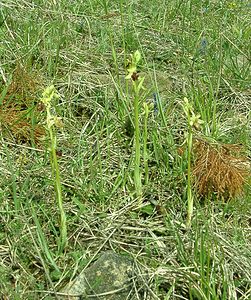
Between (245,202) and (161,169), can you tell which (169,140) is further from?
(245,202)

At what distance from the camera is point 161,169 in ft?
7.21

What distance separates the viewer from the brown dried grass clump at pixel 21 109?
2.33 m

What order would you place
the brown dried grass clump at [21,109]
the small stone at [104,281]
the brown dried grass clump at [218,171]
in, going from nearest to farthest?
1. the small stone at [104,281]
2. the brown dried grass clump at [218,171]
3. the brown dried grass clump at [21,109]

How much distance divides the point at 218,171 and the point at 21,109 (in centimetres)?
98

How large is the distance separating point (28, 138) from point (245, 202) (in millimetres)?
939

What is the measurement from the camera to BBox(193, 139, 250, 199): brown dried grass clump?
207 cm

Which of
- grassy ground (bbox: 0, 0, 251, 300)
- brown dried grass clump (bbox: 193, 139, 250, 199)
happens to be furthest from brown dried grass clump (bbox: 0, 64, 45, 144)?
brown dried grass clump (bbox: 193, 139, 250, 199)

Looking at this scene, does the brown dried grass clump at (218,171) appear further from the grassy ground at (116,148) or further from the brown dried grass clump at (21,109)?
the brown dried grass clump at (21,109)

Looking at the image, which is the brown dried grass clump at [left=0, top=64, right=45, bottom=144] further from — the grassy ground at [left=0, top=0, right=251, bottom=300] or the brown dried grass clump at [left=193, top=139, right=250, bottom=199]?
the brown dried grass clump at [left=193, top=139, right=250, bottom=199]

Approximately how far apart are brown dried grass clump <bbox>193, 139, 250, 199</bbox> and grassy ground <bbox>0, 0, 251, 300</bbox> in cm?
4

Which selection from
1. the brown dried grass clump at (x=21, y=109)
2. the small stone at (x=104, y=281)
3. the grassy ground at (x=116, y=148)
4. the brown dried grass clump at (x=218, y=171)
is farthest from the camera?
the brown dried grass clump at (x=21, y=109)

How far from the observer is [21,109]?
8.29 ft

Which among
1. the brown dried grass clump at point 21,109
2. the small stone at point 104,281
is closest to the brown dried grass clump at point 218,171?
the small stone at point 104,281

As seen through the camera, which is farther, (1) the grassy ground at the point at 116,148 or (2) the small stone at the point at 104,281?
(1) the grassy ground at the point at 116,148
